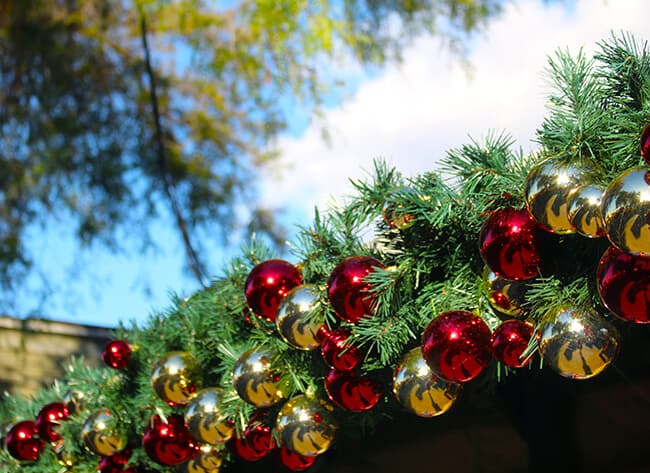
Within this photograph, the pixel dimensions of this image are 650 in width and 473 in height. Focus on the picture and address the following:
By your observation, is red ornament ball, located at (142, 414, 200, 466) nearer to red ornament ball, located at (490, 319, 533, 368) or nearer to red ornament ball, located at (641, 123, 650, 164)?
red ornament ball, located at (490, 319, 533, 368)

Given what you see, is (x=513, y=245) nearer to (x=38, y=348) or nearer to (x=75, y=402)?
(x=75, y=402)

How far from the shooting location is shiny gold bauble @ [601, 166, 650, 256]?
0.69 metres

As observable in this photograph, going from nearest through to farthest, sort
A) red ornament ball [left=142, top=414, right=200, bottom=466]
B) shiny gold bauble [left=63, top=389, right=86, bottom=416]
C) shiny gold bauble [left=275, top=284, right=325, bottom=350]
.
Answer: shiny gold bauble [left=275, top=284, right=325, bottom=350]
red ornament ball [left=142, top=414, right=200, bottom=466]
shiny gold bauble [left=63, top=389, right=86, bottom=416]

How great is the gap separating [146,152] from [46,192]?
0.66 metres

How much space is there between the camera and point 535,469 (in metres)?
1.15

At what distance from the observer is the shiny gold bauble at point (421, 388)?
0.95 m

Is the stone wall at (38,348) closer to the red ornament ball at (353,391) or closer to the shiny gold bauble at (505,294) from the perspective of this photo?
the red ornament ball at (353,391)

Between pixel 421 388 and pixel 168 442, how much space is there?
58cm

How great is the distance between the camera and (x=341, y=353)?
1012 mm

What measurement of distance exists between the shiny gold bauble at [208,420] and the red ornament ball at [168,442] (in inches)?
4.0

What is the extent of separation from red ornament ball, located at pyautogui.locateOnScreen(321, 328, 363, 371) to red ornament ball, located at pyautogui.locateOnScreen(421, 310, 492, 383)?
142 mm

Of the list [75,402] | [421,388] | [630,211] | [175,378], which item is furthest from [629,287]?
[75,402]

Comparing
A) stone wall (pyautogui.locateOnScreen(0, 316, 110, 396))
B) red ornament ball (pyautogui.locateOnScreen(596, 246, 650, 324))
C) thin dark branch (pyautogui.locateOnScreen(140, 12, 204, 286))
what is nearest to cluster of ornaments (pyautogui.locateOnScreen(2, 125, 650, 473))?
red ornament ball (pyautogui.locateOnScreen(596, 246, 650, 324))

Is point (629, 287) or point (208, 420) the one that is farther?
point (208, 420)
